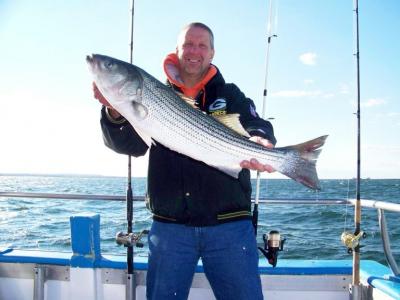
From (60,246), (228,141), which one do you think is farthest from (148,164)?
(60,246)

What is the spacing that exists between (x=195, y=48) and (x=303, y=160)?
142 cm

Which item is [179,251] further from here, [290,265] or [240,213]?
[290,265]

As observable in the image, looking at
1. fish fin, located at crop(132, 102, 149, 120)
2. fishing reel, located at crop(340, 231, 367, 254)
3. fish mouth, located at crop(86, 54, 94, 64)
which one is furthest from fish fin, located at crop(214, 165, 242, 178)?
fishing reel, located at crop(340, 231, 367, 254)

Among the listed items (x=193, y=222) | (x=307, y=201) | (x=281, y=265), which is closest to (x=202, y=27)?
(x=193, y=222)

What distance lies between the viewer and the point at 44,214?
19.1 m

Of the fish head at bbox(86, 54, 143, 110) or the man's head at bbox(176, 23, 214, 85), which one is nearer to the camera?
the fish head at bbox(86, 54, 143, 110)

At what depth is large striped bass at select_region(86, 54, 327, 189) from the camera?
128 inches

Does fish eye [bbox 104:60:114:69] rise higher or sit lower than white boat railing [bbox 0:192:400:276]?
higher

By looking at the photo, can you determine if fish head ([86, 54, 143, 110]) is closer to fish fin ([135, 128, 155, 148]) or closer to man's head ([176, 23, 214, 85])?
fish fin ([135, 128, 155, 148])

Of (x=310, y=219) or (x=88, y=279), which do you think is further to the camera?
(x=310, y=219)

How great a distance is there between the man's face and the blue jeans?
148cm

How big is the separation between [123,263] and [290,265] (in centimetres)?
185

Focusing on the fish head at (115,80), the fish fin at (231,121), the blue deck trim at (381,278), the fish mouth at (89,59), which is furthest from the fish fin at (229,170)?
the blue deck trim at (381,278)

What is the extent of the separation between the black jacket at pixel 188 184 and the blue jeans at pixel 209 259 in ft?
0.34
